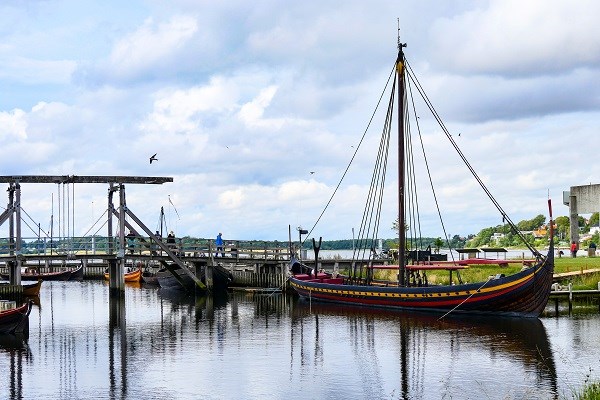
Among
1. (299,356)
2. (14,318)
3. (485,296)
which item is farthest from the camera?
(485,296)

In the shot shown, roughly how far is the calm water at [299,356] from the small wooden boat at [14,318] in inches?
24.6

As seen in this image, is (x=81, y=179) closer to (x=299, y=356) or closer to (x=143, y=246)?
(x=143, y=246)

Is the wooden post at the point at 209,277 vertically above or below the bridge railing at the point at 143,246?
below

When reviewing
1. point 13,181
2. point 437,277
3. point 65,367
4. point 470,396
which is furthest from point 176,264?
point 470,396

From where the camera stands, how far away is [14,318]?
3791 cm

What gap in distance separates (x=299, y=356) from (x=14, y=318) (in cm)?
1326

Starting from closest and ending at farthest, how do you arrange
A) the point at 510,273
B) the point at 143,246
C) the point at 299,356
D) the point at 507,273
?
the point at 299,356 → the point at 510,273 → the point at 507,273 → the point at 143,246

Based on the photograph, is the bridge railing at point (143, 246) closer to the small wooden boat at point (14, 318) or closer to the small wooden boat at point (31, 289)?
the small wooden boat at point (31, 289)

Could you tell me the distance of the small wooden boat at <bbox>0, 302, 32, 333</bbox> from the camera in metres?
37.5

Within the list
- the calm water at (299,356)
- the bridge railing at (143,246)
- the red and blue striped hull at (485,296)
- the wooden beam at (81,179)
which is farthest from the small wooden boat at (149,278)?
the red and blue striped hull at (485,296)

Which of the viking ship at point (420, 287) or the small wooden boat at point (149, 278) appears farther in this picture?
the small wooden boat at point (149, 278)

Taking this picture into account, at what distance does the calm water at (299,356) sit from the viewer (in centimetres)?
2755

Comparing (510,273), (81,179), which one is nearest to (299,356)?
(510,273)

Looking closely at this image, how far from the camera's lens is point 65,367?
1272 inches
